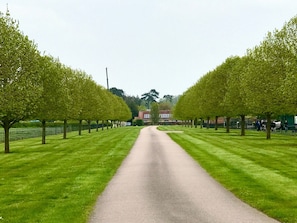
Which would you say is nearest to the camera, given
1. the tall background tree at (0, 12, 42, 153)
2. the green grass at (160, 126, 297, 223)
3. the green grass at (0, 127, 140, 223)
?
the green grass at (0, 127, 140, 223)

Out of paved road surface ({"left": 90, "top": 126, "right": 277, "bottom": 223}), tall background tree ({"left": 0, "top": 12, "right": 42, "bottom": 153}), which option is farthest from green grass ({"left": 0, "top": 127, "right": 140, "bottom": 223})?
tall background tree ({"left": 0, "top": 12, "right": 42, "bottom": 153})

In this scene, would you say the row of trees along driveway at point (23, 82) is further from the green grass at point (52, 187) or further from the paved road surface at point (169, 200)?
the paved road surface at point (169, 200)

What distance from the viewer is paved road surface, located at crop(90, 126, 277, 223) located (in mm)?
11633

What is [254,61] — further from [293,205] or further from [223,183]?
[293,205]

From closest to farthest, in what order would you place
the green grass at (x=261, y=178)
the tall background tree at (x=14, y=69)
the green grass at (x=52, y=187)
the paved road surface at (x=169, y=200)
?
the paved road surface at (x=169, y=200)
the green grass at (x=52, y=187)
the green grass at (x=261, y=178)
the tall background tree at (x=14, y=69)

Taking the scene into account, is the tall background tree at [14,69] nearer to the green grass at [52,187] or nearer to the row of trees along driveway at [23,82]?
the row of trees along driveway at [23,82]

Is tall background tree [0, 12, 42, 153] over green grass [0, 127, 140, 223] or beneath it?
over

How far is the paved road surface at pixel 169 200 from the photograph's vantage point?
11.6m

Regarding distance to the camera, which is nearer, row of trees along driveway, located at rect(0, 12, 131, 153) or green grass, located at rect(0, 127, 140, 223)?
green grass, located at rect(0, 127, 140, 223)

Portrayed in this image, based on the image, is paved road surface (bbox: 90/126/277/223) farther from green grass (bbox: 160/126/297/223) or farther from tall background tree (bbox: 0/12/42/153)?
tall background tree (bbox: 0/12/42/153)

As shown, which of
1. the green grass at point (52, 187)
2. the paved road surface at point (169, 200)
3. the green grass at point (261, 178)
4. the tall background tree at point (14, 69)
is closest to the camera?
the paved road surface at point (169, 200)

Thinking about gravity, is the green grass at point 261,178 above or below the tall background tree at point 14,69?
below

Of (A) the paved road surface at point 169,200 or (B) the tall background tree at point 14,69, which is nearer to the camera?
(A) the paved road surface at point 169,200

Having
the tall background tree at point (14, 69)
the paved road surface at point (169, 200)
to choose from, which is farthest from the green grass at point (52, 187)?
the tall background tree at point (14, 69)
